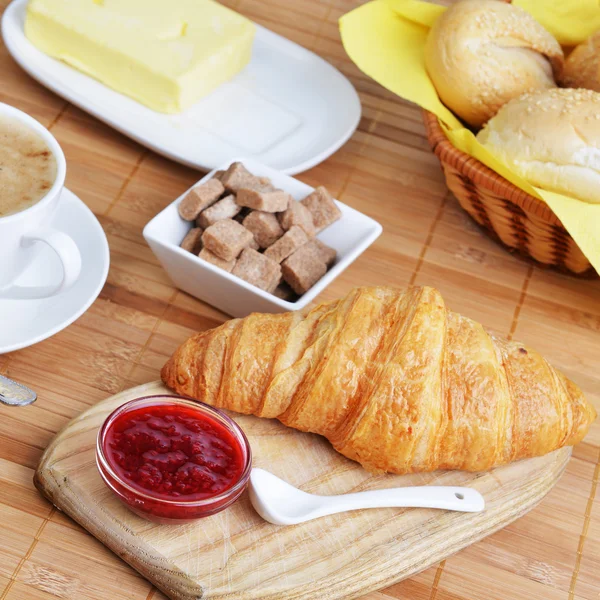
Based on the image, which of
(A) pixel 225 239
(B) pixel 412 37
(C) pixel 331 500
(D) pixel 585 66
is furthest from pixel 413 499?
(B) pixel 412 37

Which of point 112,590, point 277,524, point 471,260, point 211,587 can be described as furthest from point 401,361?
point 471,260

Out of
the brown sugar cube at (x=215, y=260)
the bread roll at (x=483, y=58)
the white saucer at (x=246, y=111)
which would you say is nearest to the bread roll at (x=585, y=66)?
the bread roll at (x=483, y=58)

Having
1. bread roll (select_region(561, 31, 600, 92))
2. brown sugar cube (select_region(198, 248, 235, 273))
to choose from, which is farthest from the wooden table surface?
bread roll (select_region(561, 31, 600, 92))

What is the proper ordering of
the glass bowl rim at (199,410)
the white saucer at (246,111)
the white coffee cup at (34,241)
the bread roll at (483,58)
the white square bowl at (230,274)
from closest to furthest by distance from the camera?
the glass bowl rim at (199,410) < the white coffee cup at (34,241) < the white square bowl at (230,274) < the bread roll at (483,58) < the white saucer at (246,111)

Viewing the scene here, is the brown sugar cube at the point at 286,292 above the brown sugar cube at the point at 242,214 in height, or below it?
below

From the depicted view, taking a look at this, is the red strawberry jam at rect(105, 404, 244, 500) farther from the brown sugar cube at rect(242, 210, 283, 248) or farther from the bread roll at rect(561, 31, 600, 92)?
the bread roll at rect(561, 31, 600, 92)

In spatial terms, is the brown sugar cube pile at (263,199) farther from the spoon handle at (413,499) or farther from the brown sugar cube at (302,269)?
the spoon handle at (413,499)

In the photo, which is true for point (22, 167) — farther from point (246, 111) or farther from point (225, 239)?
point (246, 111)

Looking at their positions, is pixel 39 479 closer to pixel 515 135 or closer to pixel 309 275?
pixel 309 275

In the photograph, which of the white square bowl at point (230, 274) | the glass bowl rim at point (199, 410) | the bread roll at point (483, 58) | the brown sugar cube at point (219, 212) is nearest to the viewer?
the glass bowl rim at point (199, 410)
